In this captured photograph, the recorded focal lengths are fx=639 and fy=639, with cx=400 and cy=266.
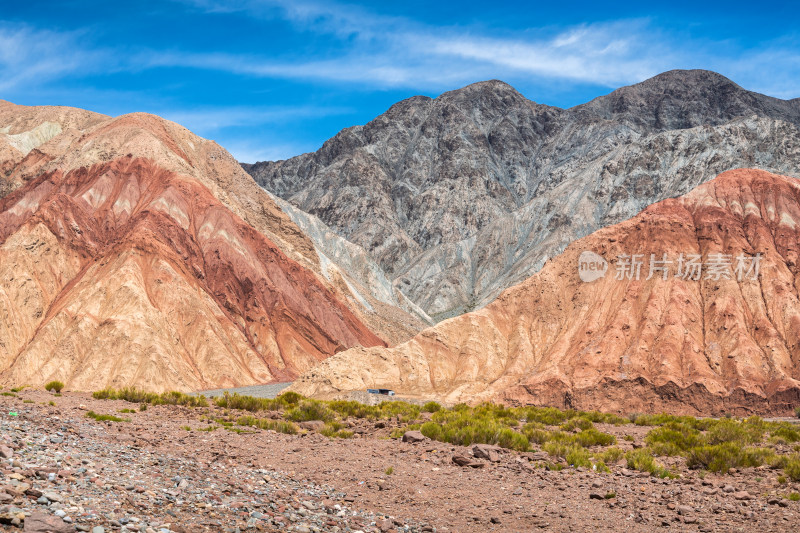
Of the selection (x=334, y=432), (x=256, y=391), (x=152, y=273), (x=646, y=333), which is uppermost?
(x=152, y=273)

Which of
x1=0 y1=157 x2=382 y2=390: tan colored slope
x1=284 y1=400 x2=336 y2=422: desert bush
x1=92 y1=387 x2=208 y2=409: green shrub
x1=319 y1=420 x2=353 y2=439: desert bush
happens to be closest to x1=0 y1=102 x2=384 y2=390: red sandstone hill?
x1=0 y1=157 x2=382 y2=390: tan colored slope

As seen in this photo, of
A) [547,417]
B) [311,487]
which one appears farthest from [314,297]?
[311,487]

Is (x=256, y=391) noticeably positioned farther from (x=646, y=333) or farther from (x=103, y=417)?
(x=103, y=417)

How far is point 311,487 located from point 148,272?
255ft

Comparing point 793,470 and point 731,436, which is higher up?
point 793,470

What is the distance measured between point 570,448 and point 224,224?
92.3 m

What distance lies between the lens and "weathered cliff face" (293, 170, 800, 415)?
183ft

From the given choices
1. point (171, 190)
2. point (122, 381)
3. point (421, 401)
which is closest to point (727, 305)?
point (421, 401)

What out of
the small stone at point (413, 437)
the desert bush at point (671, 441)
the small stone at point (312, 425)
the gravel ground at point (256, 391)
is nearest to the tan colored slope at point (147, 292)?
the gravel ground at point (256, 391)

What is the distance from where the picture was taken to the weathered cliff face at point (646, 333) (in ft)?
183

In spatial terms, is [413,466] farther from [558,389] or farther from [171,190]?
[171,190]

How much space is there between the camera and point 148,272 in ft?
284

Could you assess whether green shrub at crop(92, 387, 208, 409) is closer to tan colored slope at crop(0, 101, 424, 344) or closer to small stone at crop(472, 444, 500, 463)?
small stone at crop(472, 444, 500, 463)

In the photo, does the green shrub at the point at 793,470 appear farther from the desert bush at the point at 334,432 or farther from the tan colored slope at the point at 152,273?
the tan colored slope at the point at 152,273
